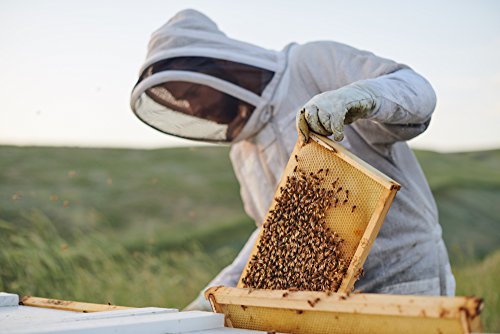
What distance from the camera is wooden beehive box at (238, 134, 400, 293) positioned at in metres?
2.67

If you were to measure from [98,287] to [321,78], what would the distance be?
15.9 ft

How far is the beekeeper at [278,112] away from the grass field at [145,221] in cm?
150

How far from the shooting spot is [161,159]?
21641mm

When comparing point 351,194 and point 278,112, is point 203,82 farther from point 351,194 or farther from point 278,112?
point 351,194

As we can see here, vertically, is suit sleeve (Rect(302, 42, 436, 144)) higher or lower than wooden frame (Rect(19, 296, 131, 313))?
higher

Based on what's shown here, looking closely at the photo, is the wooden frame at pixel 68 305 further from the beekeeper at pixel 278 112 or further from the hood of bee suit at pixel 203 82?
the hood of bee suit at pixel 203 82

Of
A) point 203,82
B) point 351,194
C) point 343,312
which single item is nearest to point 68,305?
point 351,194

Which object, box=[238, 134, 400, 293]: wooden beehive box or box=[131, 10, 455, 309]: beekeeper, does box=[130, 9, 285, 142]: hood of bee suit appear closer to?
box=[131, 10, 455, 309]: beekeeper

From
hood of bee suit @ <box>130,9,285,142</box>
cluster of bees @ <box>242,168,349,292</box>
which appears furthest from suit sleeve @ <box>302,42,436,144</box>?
cluster of bees @ <box>242,168,349,292</box>

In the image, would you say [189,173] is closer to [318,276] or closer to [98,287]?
[98,287]

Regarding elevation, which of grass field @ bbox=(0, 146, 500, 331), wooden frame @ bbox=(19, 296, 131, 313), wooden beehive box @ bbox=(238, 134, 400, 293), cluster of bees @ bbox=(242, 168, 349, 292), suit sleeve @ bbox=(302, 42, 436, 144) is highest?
suit sleeve @ bbox=(302, 42, 436, 144)

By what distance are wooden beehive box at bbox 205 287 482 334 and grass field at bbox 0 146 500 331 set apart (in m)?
3.07

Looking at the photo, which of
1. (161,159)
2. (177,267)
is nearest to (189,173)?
(161,159)

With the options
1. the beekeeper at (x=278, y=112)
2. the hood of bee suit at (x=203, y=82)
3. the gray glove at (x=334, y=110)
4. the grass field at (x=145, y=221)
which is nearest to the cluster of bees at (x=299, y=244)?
the gray glove at (x=334, y=110)
